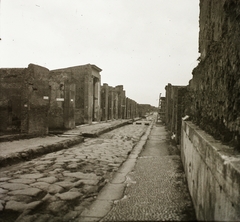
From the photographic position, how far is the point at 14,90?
26.6 feet

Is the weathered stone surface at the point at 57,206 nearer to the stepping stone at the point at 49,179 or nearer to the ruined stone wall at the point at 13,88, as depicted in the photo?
the stepping stone at the point at 49,179

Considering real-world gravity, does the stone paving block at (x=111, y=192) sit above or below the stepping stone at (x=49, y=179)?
below

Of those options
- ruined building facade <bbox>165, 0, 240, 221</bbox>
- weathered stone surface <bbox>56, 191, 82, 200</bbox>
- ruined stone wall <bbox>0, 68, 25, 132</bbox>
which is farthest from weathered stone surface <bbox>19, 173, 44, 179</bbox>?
ruined stone wall <bbox>0, 68, 25, 132</bbox>

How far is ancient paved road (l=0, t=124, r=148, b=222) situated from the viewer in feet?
7.36

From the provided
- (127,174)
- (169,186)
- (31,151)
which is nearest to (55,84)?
(31,151)

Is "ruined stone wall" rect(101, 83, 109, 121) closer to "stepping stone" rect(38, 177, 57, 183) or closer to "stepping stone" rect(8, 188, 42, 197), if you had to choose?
"stepping stone" rect(38, 177, 57, 183)

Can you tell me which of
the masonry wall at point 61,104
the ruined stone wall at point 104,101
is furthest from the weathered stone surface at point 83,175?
the ruined stone wall at point 104,101

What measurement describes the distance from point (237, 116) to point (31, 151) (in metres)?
4.19

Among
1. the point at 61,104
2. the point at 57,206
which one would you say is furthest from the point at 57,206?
the point at 61,104

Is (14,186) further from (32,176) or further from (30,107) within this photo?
(30,107)

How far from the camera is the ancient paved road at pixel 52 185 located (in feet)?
7.36

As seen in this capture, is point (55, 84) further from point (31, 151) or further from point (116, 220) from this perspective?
point (116, 220)

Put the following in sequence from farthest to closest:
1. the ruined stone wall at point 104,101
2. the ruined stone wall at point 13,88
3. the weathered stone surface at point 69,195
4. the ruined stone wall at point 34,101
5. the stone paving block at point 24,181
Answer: the ruined stone wall at point 104,101 → the ruined stone wall at point 13,88 → the ruined stone wall at point 34,101 → the stone paving block at point 24,181 → the weathered stone surface at point 69,195

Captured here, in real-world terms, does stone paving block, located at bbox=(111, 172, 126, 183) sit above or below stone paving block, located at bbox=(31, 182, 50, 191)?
below
